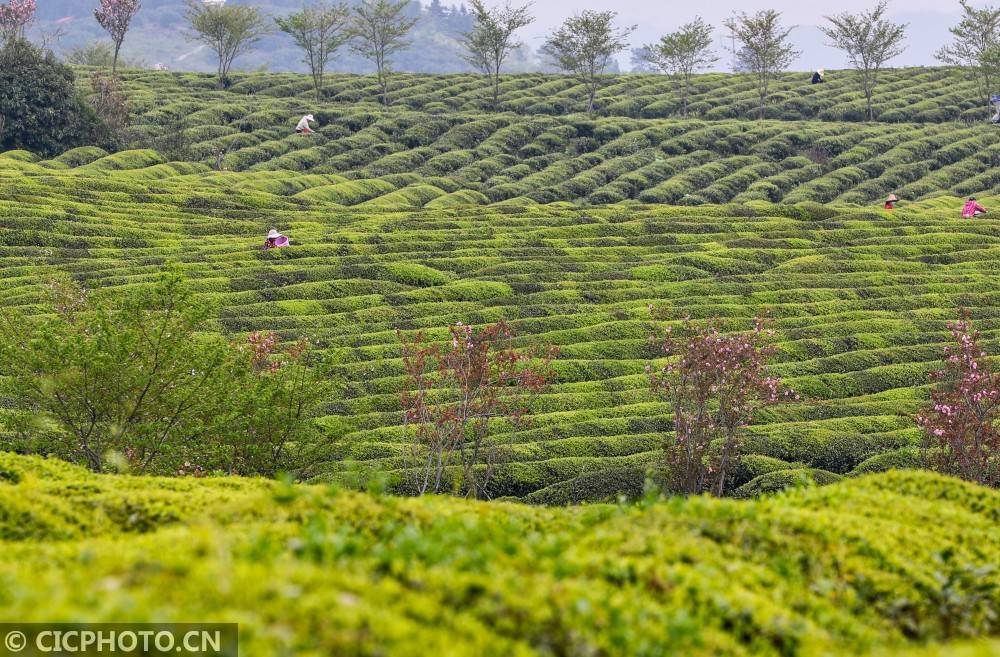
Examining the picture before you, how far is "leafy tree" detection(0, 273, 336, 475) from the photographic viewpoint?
21.0 m

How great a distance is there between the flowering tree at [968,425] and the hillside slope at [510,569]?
13535mm

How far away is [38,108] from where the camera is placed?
75.2m

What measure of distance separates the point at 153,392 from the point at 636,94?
8997 centimetres

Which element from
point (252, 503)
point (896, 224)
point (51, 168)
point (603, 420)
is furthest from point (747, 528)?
point (51, 168)

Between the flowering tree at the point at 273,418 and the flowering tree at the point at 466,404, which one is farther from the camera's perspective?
the flowering tree at the point at 466,404

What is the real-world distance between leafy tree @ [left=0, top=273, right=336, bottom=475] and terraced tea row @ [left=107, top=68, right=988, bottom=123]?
74.3 m

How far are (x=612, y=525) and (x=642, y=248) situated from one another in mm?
42410

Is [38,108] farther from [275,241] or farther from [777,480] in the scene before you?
[777,480]

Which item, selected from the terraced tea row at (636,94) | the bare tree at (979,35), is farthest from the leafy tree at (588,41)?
the bare tree at (979,35)

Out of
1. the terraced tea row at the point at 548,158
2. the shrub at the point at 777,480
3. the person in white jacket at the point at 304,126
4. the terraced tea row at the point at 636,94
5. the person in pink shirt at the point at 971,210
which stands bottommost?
the shrub at the point at 777,480

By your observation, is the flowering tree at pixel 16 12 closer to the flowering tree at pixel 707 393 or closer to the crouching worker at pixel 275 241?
the crouching worker at pixel 275 241

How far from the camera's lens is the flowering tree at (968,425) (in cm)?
2391

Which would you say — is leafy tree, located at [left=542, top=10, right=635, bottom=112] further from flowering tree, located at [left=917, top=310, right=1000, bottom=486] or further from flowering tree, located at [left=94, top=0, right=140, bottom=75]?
flowering tree, located at [left=917, top=310, right=1000, bottom=486]

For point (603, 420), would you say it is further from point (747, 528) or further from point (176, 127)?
point (176, 127)
